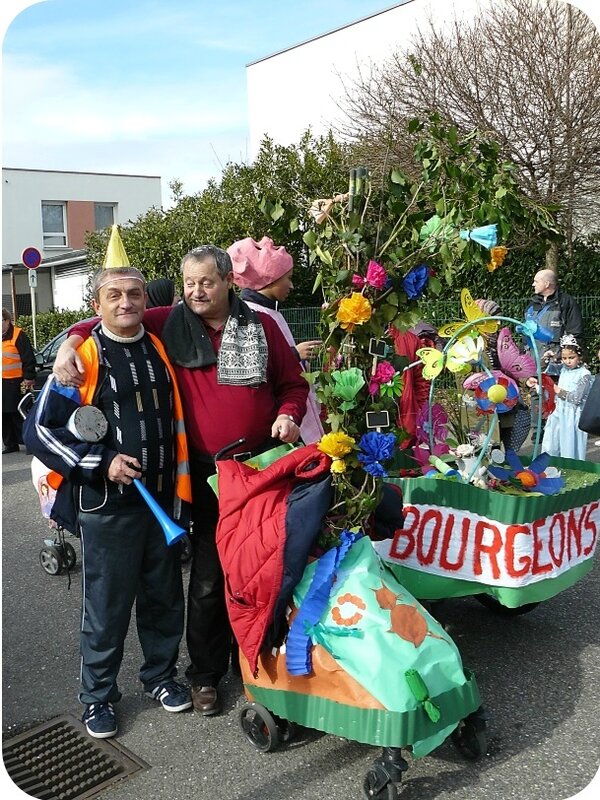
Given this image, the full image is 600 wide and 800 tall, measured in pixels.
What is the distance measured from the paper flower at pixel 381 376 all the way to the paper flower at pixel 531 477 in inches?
35.3

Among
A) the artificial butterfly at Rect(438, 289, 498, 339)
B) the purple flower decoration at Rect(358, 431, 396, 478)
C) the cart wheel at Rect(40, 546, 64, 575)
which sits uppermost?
the artificial butterfly at Rect(438, 289, 498, 339)

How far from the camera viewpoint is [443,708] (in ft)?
8.58

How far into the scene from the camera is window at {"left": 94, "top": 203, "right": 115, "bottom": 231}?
36334 mm

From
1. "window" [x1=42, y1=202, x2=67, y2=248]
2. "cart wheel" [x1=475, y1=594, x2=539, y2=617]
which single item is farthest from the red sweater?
"window" [x1=42, y1=202, x2=67, y2=248]

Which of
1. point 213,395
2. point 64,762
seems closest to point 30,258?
point 213,395

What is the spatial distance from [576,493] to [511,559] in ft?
1.48

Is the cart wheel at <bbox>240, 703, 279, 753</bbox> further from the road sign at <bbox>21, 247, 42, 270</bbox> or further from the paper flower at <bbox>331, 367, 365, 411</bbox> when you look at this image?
the road sign at <bbox>21, 247, 42, 270</bbox>

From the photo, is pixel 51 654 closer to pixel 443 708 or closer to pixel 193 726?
pixel 193 726

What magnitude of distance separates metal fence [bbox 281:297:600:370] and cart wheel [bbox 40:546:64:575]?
5.56 metres

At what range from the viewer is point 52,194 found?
35062 mm

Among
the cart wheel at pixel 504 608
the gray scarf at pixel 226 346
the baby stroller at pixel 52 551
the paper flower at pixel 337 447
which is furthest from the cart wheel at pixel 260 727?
A: the baby stroller at pixel 52 551

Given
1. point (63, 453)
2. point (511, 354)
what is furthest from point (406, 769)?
point (511, 354)

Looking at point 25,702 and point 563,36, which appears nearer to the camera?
point 25,702

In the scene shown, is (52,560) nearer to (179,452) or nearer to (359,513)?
(179,452)
